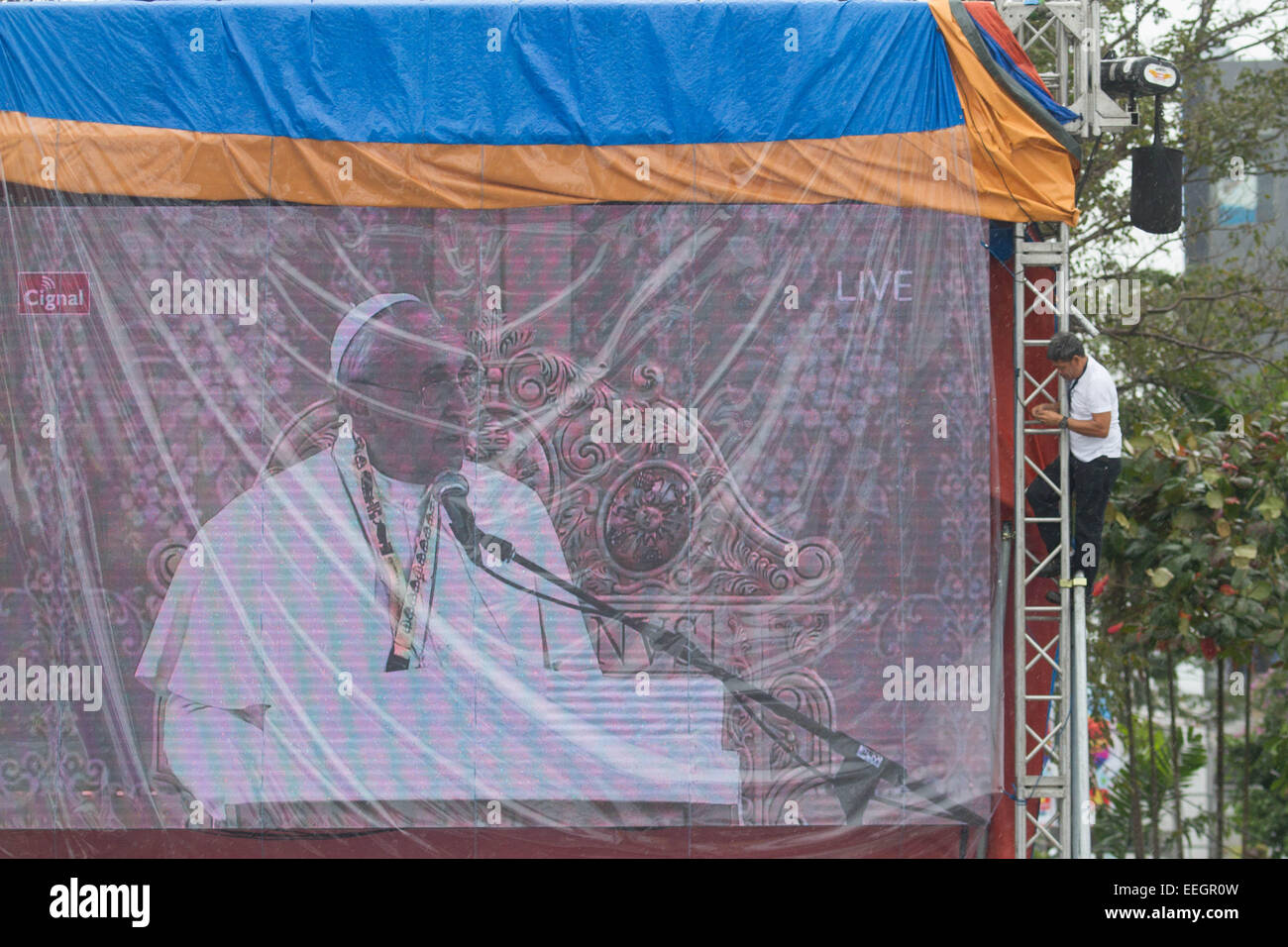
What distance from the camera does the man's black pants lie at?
21.4ft

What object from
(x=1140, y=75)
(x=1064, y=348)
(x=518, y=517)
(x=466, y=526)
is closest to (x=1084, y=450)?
(x=1064, y=348)

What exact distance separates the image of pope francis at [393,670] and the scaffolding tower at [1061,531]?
59.3 inches

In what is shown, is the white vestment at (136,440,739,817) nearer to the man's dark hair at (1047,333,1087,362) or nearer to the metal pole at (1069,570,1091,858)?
the metal pole at (1069,570,1091,858)

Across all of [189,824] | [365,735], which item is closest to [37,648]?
[189,824]

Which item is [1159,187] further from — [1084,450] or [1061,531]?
[1061,531]

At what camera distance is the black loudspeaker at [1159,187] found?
668 cm

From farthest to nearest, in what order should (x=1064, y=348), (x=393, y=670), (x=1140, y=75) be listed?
1. (x=1140, y=75)
2. (x=393, y=670)
3. (x=1064, y=348)

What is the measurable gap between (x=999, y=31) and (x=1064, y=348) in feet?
5.18

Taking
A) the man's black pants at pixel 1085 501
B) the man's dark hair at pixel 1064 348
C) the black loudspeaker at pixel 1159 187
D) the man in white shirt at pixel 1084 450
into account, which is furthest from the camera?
the black loudspeaker at pixel 1159 187

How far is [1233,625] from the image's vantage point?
737 cm

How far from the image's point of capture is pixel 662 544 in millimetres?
6422

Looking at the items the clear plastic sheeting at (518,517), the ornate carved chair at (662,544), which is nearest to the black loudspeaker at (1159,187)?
the clear plastic sheeting at (518,517)

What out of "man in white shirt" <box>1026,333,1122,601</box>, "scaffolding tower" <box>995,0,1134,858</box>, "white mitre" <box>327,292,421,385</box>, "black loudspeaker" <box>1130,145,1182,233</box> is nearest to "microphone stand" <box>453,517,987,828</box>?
"scaffolding tower" <box>995,0,1134,858</box>

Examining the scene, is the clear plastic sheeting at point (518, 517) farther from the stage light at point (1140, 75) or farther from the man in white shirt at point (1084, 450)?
the stage light at point (1140, 75)
